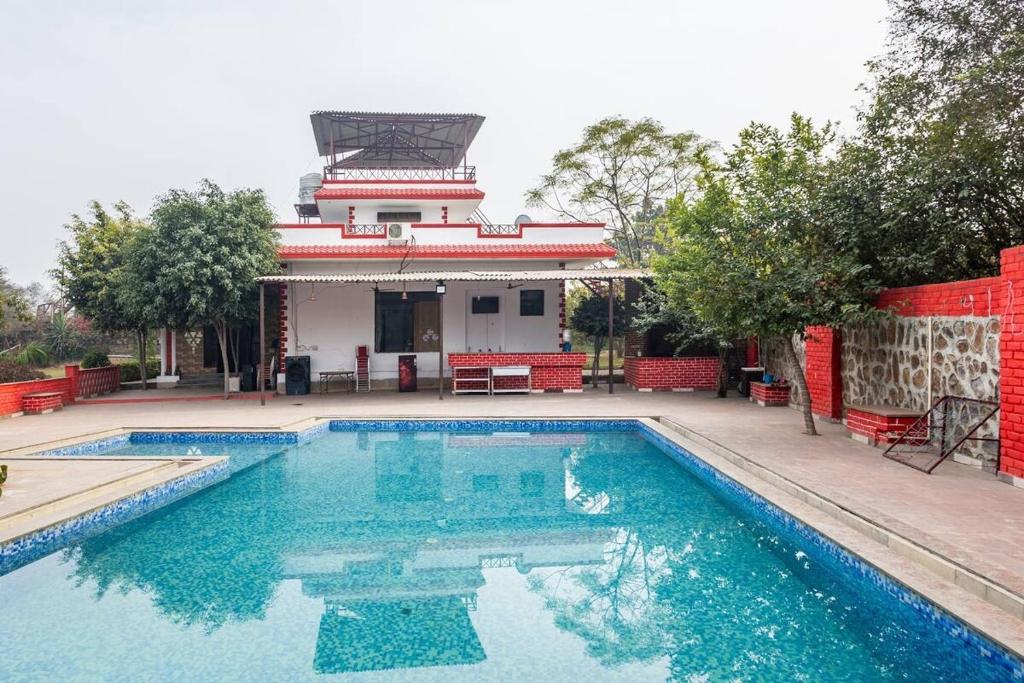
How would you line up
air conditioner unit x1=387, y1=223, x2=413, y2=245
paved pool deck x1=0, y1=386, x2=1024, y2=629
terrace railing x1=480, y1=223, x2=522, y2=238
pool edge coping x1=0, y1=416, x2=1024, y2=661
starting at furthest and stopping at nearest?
terrace railing x1=480, y1=223, x2=522, y2=238 < air conditioner unit x1=387, y1=223, x2=413, y2=245 < paved pool deck x1=0, y1=386, x2=1024, y2=629 < pool edge coping x1=0, y1=416, x2=1024, y2=661

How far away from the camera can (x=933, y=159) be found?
8.42 metres

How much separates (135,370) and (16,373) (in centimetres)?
530

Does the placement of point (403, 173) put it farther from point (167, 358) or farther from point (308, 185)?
point (308, 185)

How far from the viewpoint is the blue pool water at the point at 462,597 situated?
3.61 m

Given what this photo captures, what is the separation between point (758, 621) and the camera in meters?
4.15

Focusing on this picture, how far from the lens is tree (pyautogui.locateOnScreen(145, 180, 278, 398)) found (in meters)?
13.1

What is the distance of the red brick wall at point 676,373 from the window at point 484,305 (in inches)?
147

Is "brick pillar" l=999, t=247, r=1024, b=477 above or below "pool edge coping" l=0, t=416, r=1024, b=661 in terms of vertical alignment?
above

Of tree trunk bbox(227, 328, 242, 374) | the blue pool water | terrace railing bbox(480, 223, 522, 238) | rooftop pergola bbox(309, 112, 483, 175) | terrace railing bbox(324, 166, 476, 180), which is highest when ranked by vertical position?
rooftop pergola bbox(309, 112, 483, 175)

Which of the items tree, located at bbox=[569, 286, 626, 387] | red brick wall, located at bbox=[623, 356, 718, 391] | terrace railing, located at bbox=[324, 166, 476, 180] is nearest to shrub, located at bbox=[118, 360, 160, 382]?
terrace railing, located at bbox=[324, 166, 476, 180]

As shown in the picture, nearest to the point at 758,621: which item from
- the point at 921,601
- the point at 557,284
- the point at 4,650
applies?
the point at 921,601

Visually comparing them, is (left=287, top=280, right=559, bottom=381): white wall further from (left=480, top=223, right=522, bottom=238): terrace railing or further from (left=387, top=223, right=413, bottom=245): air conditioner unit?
(left=480, top=223, right=522, bottom=238): terrace railing

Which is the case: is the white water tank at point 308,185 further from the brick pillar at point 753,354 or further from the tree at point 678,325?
the brick pillar at point 753,354

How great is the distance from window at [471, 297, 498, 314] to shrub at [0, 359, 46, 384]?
30.4 feet
